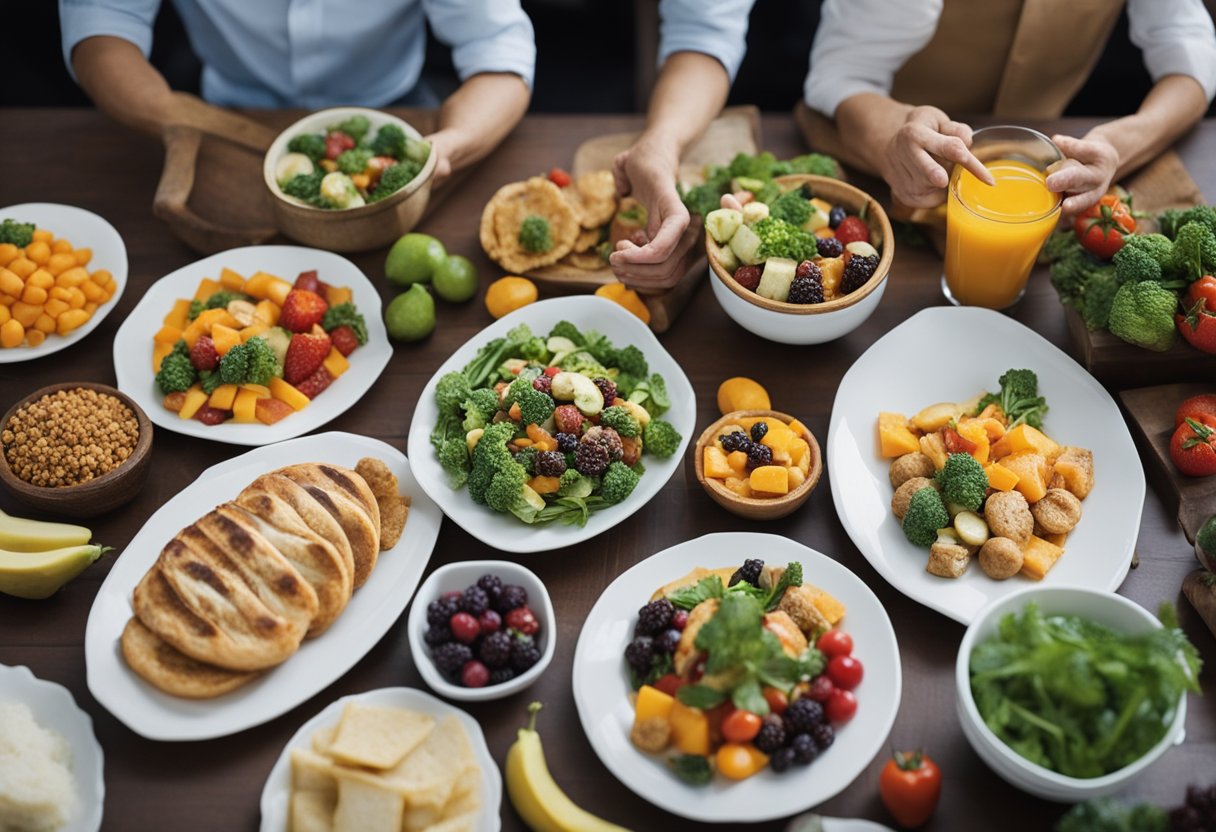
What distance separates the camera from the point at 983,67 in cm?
328

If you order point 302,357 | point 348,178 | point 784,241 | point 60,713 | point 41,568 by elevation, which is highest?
point 784,241

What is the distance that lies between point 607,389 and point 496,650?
2.40 ft

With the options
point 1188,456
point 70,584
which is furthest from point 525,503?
point 1188,456

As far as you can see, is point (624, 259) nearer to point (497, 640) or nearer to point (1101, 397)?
point (497, 640)

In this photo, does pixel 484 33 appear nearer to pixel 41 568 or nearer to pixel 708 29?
pixel 708 29

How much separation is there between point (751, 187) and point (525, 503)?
1129 mm

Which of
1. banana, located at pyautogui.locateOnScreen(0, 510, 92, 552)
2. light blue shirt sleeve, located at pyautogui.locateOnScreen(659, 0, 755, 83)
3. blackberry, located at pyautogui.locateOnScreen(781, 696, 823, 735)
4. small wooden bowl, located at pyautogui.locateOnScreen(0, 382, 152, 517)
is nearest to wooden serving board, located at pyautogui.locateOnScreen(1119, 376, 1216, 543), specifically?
blackberry, located at pyautogui.locateOnScreen(781, 696, 823, 735)

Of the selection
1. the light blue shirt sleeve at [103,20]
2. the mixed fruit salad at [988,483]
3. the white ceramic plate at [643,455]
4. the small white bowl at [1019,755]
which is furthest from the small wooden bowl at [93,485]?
the small white bowl at [1019,755]

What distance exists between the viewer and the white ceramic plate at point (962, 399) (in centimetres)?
221

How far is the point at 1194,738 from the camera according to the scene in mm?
2016

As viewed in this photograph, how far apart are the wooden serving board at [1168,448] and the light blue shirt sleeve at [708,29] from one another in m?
1.65

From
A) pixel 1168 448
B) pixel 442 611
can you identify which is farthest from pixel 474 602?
pixel 1168 448

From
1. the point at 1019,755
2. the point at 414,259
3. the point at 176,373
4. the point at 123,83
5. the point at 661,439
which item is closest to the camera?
the point at 1019,755

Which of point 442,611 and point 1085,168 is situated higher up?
point 1085,168
